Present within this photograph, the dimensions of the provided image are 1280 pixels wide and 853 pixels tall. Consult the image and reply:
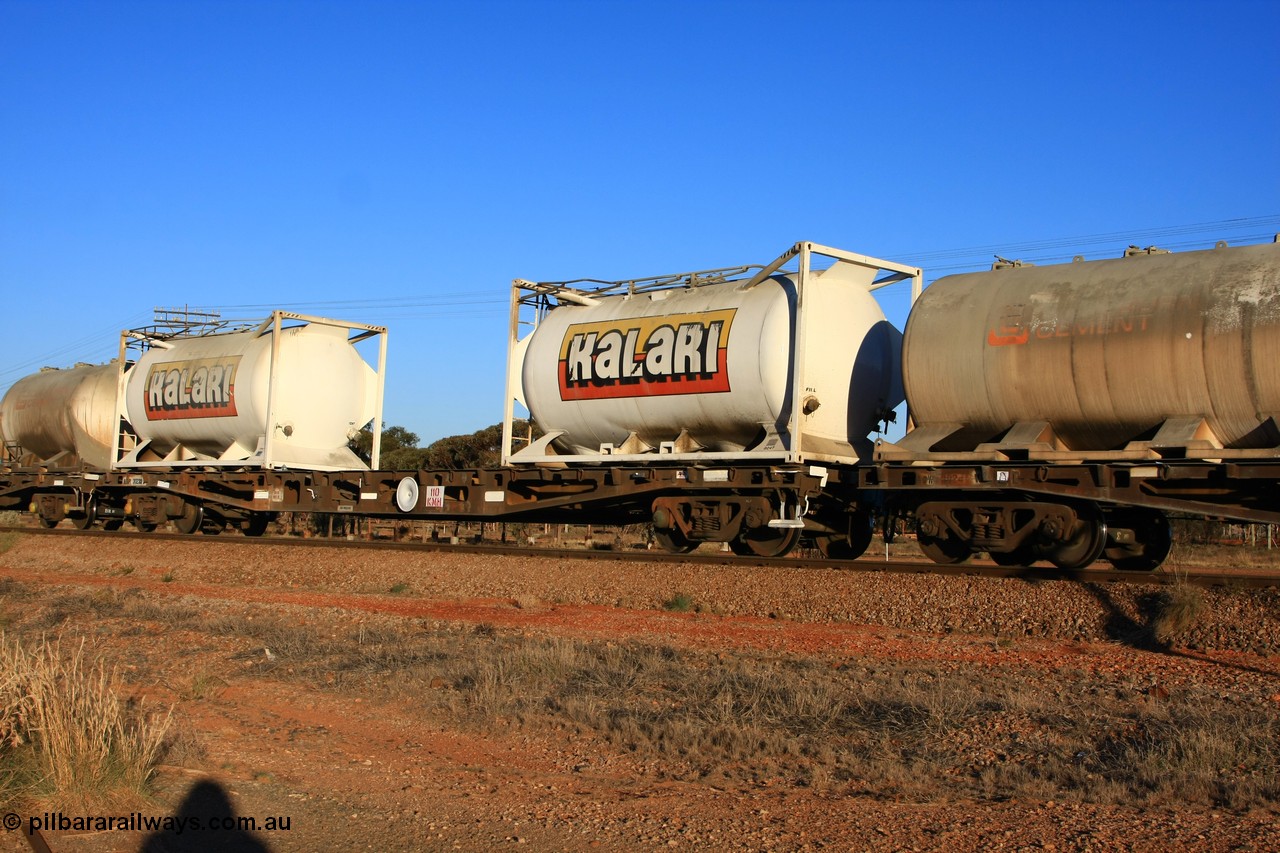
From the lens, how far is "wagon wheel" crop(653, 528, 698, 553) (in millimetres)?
16750

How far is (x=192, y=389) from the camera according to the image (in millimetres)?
23141

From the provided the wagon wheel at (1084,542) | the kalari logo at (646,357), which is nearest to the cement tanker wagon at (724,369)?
the kalari logo at (646,357)

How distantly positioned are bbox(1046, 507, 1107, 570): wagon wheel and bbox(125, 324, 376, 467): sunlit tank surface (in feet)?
48.5

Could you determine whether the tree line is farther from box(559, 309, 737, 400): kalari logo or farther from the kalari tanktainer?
box(559, 309, 737, 400): kalari logo

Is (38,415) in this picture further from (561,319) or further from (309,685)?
(309,685)

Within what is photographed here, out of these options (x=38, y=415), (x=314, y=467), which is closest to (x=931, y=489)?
(x=314, y=467)

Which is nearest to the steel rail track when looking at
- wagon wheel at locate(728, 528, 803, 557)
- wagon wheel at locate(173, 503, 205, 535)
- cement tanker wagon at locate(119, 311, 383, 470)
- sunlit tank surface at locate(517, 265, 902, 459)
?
wagon wheel at locate(728, 528, 803, 557)

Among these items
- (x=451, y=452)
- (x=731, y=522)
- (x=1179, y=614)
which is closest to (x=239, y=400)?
(x=731, y=522)

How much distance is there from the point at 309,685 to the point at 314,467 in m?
12.5

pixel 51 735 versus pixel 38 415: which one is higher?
pixel 38 415

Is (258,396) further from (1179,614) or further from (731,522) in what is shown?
(1179,614)

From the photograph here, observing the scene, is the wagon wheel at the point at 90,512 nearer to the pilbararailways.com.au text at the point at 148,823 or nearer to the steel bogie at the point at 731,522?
the steel bogie at the point at 731,522

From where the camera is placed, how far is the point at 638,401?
15.8 meters

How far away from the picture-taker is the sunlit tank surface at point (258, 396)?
21750 millimetres
